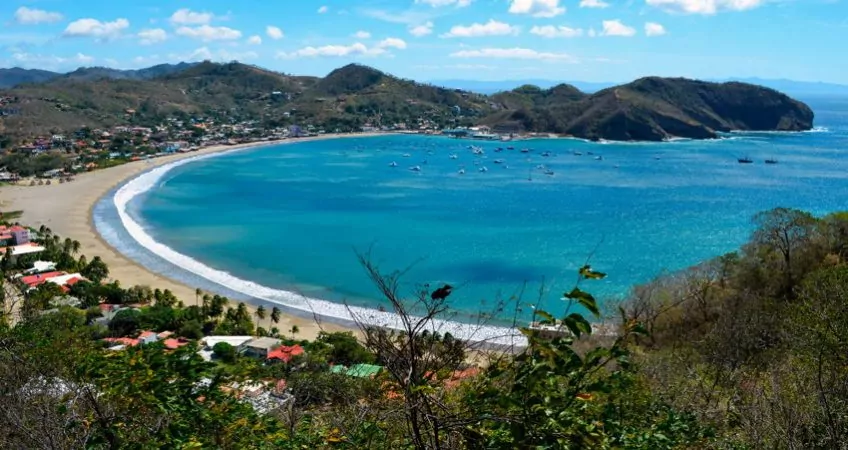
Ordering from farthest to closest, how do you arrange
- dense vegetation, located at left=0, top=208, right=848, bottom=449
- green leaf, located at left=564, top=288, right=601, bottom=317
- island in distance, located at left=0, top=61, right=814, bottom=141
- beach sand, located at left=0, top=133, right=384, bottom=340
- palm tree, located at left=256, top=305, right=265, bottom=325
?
island in distance, located at left=0, top=61, right=814, bottom=141 < beach sand, located at left=0, top=133, right=384, bottom=340 < palm tree, located at left=256, top=305, right=265, bottom=325 < dense vegetation, located at left=0, top=208, right=848, bottom=449 < green leaf, located at left=564, top=288, right=601, bottom=317

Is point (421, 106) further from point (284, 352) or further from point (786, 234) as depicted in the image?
→ point (284, 352)

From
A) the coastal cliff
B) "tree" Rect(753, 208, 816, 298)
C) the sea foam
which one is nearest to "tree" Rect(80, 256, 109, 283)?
the sea foam

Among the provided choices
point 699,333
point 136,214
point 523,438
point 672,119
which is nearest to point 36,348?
point 523,438

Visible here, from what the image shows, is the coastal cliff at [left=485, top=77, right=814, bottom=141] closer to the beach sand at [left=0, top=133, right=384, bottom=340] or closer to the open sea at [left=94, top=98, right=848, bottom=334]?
the open sea at [left=94, top=98, right=848, bottom=334]

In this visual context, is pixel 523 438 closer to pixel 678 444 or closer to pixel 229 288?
pixel 678 444

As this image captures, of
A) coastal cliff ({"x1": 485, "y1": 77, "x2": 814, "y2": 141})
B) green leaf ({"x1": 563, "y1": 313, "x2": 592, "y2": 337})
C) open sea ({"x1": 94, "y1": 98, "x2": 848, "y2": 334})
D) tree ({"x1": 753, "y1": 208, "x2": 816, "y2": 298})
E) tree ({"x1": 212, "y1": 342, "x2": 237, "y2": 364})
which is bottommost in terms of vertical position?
tree ({"x1": 212, "y1": 342, "x2": 237, "y2": 364})

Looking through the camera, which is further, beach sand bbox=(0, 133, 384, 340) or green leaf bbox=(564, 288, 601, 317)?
beach sand bbox=(0, 133, 384, 340)

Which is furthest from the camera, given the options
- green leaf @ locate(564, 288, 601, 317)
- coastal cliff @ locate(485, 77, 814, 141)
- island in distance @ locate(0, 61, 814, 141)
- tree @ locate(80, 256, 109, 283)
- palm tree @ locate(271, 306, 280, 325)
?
island in distance @ locate(0, 61, 814, 141)

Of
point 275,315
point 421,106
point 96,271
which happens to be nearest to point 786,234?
point 275,315
